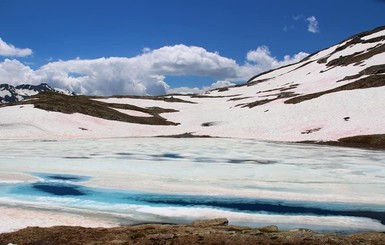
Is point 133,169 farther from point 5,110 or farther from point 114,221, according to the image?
point 5,110

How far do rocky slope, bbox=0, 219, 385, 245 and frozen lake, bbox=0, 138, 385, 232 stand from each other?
1479mm

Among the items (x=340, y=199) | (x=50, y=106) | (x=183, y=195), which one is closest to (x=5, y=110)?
(x=50, y=106)

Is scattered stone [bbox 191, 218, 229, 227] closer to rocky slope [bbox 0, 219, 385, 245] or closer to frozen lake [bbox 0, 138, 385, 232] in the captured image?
rocky slope [bbox 0, 219, 385, 245]

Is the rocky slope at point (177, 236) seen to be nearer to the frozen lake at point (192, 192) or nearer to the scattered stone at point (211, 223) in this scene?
the scattered stone at point (211, 223)

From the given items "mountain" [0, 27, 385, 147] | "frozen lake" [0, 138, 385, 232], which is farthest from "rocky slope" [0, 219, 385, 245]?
"mountain" [0, 27, 385, 147]

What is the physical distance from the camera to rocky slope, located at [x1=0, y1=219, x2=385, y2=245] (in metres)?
9.90

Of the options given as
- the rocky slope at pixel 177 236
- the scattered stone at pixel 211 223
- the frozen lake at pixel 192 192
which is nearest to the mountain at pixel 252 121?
the frozen lake at pixel 192 192

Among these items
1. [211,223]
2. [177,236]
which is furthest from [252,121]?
[177,236]

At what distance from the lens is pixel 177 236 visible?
10.3 metres

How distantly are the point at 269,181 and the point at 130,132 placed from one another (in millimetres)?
45985

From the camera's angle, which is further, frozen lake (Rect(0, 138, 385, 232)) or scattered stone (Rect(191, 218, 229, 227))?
frozen lake (Rect(0, 138, 385, 232))

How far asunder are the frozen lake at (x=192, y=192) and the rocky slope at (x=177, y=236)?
1.48m

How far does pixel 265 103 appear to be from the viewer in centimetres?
8394

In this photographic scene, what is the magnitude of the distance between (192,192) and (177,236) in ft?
24.8
